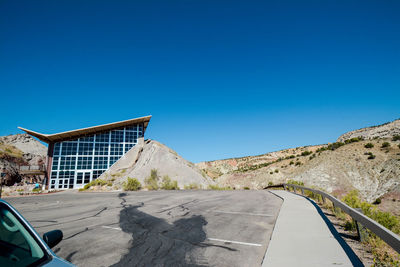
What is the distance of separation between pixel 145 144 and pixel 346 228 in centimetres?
3863

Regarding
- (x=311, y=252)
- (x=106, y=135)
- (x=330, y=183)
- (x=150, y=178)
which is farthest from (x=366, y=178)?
(x=106, y=135)

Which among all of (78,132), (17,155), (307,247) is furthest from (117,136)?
(17,155)

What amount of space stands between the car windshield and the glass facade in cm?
3802

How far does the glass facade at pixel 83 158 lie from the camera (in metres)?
36.8

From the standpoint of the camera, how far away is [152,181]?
105 feet

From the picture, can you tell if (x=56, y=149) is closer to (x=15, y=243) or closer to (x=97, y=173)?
(x=97, y=173)

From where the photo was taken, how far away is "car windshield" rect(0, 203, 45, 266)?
2.31m

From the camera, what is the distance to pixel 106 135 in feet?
130

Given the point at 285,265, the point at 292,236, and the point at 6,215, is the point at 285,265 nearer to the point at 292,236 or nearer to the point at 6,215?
the point at 292,236

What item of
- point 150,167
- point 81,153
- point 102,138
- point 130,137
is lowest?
point 150,167

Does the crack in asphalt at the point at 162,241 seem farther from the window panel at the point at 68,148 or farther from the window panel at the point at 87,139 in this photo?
the window panel at the point at 68,148

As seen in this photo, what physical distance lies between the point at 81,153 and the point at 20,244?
39707mm

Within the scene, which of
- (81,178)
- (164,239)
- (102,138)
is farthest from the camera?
(102,138)

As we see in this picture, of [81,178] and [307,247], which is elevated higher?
[81,178]
